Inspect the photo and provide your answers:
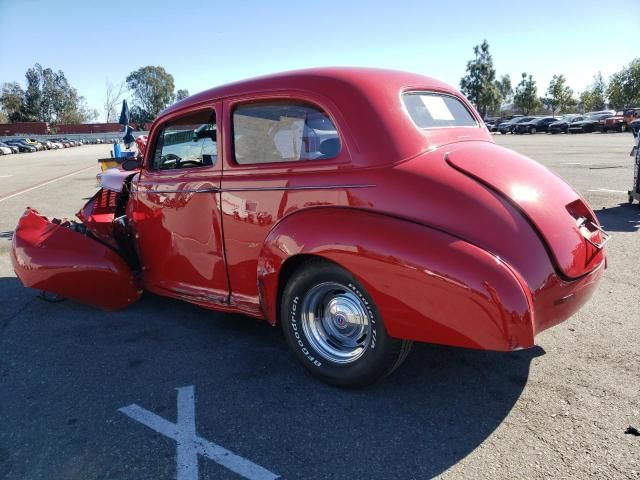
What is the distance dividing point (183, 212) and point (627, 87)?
80144 millimetres

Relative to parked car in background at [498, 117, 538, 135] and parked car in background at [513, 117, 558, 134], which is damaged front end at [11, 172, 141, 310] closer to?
parked car in background at [513, 117, 558, 134]

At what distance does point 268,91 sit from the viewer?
10.6 feet

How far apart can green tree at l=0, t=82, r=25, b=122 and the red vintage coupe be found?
4622 inches

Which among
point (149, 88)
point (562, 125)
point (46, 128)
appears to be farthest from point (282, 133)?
point (149, 88)

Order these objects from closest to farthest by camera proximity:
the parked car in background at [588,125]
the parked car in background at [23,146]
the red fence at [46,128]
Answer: the parked car in background at [588,125] < the parked car in background at [23,146] < the red fence at [46,128]

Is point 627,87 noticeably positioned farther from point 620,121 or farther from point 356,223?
point 356,223

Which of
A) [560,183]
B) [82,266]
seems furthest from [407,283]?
[82,266]

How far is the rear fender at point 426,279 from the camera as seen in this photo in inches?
90.6

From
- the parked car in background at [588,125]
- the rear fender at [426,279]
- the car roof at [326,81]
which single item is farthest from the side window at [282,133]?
the parked car in background at [588,125]

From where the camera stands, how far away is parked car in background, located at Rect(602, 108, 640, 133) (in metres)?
36.1

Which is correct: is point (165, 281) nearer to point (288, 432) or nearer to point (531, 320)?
point (288, 432)

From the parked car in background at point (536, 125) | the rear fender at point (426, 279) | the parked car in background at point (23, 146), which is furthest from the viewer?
the parked car in background at point (23, 146)

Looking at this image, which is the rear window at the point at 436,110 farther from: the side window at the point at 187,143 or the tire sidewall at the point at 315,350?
the side window at the point at 187,143

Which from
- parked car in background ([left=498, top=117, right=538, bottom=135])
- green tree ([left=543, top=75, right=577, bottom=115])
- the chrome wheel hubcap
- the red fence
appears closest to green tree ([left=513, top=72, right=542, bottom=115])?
green tree ([left=543, top=75, right=577, bottom=115])
